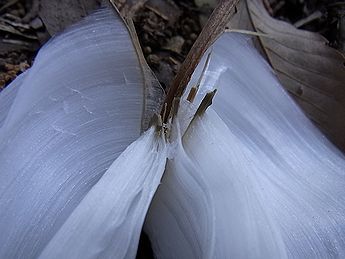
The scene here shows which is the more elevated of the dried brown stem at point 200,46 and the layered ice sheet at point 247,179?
the dried brown stem at point 200,46

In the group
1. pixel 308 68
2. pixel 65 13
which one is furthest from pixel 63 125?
pixel 308 68

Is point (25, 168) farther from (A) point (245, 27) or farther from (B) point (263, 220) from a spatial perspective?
(A) point (245, 27)

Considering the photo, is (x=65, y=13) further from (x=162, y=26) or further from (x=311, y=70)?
(x=311, y=70)

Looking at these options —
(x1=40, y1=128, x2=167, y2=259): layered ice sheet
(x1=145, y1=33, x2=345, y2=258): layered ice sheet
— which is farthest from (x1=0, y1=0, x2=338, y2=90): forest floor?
(x1=40, y1=128, x2=167, y2=259): layered ice sheet

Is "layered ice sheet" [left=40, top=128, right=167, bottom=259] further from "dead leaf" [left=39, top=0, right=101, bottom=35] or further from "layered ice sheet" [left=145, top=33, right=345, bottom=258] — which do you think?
"dead leaf" [left=39, top=0, right=101, bottom=35]

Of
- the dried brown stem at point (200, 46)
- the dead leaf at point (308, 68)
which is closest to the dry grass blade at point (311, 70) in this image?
the dead leaf at point (308, 68)

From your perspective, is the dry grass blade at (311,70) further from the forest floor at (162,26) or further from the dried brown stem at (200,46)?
the dried brown stem at (200,46)
